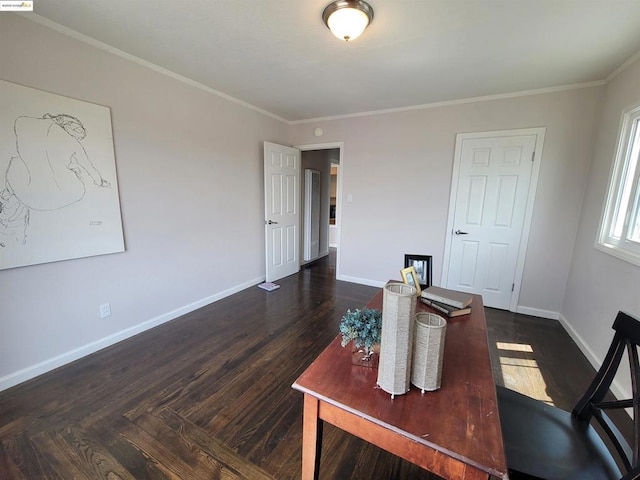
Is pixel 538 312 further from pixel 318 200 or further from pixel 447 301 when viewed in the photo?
pixel 318 200

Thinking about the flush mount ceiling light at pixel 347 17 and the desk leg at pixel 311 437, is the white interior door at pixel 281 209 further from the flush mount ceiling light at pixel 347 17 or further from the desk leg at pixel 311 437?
the desk leg at pixel 311 437

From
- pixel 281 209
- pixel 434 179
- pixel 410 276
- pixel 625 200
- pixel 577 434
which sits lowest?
pixel 577 434

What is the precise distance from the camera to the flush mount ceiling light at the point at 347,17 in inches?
62.0

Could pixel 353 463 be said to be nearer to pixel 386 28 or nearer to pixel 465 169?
pixel 386 28

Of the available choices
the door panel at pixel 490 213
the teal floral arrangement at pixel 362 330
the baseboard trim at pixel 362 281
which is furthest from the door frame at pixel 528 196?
the teal floral arrangement at pixel 362 330

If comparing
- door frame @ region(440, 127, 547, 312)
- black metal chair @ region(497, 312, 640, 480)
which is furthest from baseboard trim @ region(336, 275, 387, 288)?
black metal chair @ region(497, 312, 640, 480)

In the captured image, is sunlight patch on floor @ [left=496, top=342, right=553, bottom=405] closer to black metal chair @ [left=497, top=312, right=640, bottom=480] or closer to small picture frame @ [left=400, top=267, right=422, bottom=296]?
black metal chair @ [left=497, top=312, right=640, bottom=480]

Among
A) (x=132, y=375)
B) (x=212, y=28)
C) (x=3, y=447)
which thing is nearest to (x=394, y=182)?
(x=212, y=28)

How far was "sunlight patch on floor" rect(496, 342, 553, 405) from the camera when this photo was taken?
6.32 ft

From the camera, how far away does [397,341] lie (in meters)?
0.84

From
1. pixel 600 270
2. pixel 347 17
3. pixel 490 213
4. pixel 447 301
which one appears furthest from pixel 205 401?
pixel 490 213

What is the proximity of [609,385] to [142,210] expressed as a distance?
10.6 ft

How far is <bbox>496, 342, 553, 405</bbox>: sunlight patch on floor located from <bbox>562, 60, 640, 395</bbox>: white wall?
0.45 metres

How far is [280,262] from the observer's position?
13.8 ft
